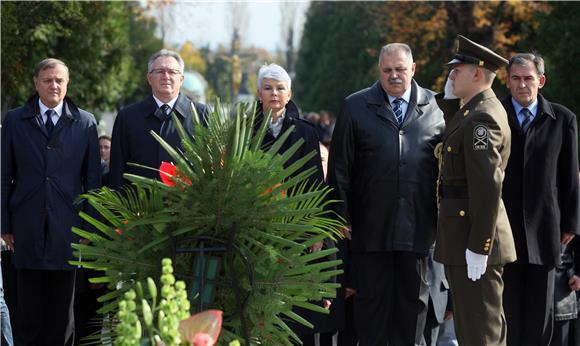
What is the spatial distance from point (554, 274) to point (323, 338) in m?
1.72

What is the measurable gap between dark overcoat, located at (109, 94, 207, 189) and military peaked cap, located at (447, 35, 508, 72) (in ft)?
6.25

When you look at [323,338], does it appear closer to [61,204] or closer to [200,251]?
[61,204]

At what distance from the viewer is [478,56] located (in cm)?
580

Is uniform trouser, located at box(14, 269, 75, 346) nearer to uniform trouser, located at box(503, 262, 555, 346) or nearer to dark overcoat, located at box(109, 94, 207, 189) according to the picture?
dark overcoat, located at box(109, 94, 207, 189)

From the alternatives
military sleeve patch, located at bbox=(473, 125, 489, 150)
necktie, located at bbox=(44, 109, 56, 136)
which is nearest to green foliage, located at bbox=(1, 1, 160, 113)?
necktie, located at bbox=(44, 109, 56, 136)

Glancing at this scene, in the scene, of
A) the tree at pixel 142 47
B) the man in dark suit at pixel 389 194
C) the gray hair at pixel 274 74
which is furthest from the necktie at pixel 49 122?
the tree at pixel 142 47

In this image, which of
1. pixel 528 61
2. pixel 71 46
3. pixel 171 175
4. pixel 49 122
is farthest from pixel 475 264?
pixel 71 46

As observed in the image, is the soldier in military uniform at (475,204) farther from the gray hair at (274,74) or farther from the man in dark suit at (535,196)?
the gray hair at (274,74)

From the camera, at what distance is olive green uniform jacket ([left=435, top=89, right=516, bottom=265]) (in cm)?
554

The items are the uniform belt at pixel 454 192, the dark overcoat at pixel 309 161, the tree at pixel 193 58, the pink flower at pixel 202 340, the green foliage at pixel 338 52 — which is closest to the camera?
the pink flower at pixel 202 340

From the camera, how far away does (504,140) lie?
18.7ft

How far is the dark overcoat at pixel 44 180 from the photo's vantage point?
22.3 ft

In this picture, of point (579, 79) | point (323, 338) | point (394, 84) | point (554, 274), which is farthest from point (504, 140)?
point (579, 79)

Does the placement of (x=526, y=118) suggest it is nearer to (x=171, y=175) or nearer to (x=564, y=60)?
(x=171, y=175)
